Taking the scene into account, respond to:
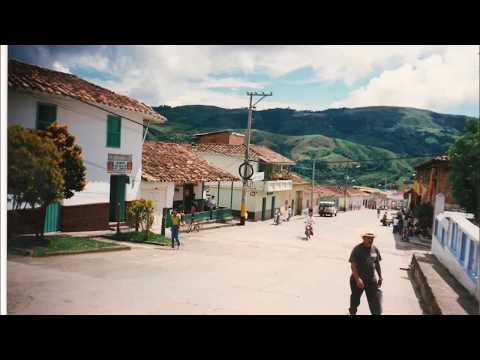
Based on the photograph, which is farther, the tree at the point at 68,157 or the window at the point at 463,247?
the window at the point at 463,247

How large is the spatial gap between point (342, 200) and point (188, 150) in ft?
17.4

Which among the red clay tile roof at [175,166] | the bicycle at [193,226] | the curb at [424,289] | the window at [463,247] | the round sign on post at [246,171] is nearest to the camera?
the curb at [424,289]

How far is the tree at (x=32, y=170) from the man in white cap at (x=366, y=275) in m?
2.95

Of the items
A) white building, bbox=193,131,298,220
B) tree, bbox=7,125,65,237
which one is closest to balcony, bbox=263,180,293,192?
white building, bbox=193,131,298,220

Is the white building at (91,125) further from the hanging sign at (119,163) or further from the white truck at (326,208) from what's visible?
the white truck at (326,208)

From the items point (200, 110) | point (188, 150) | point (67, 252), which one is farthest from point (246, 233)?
point (67, 252)

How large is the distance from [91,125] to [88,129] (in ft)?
0.19

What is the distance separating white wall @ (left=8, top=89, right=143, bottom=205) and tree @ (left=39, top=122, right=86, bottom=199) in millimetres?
54

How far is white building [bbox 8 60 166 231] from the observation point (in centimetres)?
376

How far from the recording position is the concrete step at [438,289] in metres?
3.63

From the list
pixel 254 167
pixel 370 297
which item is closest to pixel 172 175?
pixel 254 167

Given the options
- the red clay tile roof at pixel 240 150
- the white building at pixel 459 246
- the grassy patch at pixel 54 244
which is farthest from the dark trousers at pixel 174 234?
the white building at pixel 459 246

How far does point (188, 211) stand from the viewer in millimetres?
9016
